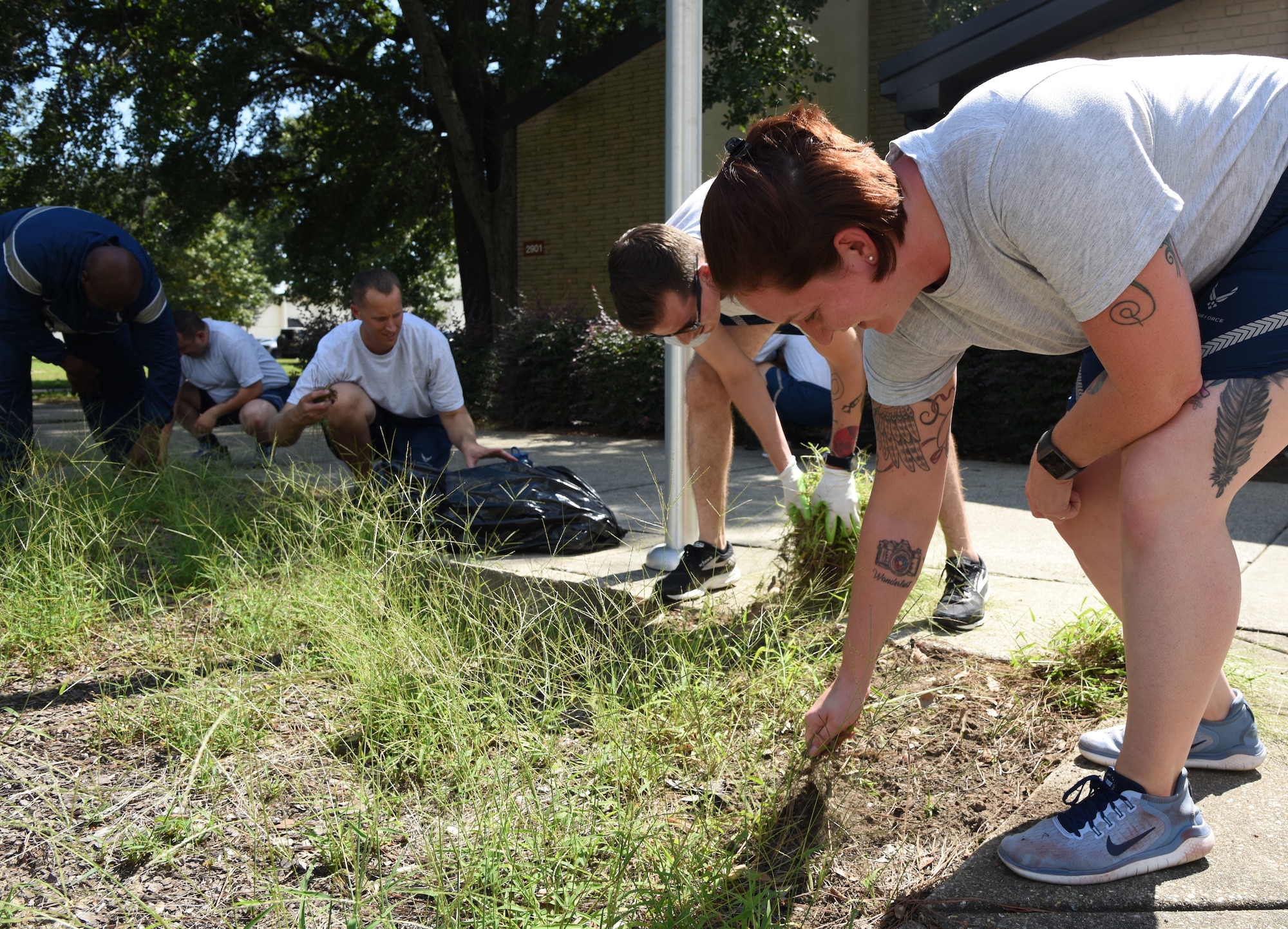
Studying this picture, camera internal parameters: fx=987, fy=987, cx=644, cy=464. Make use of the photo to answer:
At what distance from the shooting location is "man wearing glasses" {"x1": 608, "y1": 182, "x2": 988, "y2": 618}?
9.45 ft

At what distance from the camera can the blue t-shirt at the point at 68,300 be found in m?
4.79

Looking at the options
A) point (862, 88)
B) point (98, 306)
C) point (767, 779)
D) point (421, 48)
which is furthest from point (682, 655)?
point (862, 88)

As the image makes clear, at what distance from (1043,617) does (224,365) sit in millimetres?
5790

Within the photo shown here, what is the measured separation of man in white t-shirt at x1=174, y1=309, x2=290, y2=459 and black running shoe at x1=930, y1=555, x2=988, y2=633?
188 inches

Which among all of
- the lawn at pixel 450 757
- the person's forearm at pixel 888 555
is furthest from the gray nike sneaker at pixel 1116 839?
the person's forearm at pixel 888 555

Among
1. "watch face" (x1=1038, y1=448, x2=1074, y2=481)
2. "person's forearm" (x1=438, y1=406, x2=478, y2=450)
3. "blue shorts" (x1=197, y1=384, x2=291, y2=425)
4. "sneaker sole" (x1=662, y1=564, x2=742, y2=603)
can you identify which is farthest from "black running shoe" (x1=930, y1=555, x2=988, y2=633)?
"blue shorts" (x1=197, y1=384, x2=291, y2=425)

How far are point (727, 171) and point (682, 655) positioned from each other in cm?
124

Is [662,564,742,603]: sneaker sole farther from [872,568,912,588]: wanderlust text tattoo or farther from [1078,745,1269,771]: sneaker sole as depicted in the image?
[1078,745,1269,771]: sneaker sole

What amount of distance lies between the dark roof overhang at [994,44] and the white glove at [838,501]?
638 cm

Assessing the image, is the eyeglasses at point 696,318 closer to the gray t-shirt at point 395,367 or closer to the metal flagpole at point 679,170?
the metal flagpole at point 679,170

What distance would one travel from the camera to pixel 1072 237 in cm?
146

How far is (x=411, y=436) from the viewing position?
4926 millimetres

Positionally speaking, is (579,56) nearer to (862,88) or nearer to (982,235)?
(862,88)

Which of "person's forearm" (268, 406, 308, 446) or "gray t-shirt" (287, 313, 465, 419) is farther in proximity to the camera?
"gray t-shirt" (287, 313, 465, 419)
